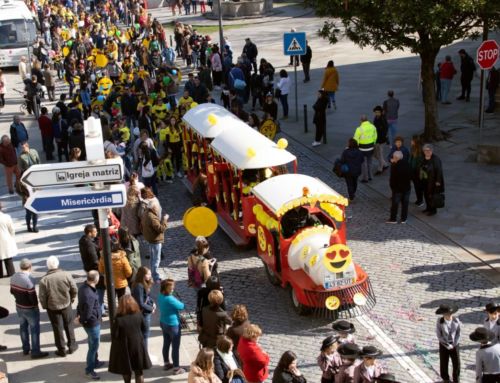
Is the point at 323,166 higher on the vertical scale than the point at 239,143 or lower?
lower

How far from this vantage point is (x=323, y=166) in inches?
856

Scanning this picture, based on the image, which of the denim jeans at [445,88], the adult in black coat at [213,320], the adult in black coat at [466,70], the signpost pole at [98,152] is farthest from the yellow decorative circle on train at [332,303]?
the adult in black coat at [466,70]

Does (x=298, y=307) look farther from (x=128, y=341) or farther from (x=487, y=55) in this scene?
(x=487, y=55)

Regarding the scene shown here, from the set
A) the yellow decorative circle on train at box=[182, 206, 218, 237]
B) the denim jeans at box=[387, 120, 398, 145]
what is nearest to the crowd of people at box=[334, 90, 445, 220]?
the denim jeans at box=[387, 120, 398, 145]

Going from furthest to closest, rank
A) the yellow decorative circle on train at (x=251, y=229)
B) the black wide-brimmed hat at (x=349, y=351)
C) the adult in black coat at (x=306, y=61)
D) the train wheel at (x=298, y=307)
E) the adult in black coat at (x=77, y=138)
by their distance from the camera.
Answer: the adult in black coat at (x=306, y=61) → the adult in black coat at (x=77, y=138) → the yellow decorative circle on train at (x=251, y=229) → the train wheel at (x=298, y=307) → the black wide-brimmed hat at (x=349, y=351)

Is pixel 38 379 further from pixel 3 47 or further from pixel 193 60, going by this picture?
pixel 3 47

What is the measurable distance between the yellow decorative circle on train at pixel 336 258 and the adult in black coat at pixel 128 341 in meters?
3.28

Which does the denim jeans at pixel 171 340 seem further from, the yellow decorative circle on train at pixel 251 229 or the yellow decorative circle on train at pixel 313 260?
the yellow decorative circle on train at pixel 251 229

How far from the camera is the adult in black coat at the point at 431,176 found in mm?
17688

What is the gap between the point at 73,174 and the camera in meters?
9.29

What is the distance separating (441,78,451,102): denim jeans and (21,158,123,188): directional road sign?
19054 millimetres

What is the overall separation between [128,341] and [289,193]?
168 inches

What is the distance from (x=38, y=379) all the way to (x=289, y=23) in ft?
121

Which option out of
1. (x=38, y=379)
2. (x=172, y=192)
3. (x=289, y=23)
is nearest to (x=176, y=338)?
(x=38, y=379)
